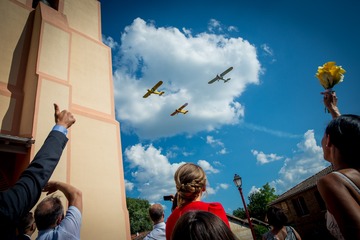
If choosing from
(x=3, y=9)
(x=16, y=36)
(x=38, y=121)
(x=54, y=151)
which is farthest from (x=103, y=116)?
(x=54, y=151)

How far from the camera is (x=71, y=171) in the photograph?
21.7 feet

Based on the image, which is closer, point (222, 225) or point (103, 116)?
point (222, 225)

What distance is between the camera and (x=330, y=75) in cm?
270

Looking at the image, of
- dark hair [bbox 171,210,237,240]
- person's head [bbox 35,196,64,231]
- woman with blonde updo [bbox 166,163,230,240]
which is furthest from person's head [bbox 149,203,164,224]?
dark hair [bbox 171,210,237,240]

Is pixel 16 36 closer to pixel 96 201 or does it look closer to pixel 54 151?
pixel 96 201

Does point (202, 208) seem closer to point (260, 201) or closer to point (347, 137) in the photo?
point (347, 137)

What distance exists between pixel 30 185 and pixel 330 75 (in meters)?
3.23

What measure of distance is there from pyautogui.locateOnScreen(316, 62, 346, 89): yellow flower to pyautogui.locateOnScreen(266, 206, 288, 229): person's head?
2.21 metres

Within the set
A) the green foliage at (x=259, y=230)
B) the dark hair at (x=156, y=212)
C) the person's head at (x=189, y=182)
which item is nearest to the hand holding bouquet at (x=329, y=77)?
the person's head at (x=189, y=182)

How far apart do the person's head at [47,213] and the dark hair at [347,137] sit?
2816 millimetres

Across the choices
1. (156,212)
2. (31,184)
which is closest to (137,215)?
(156,212)

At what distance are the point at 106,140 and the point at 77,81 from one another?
110 inches

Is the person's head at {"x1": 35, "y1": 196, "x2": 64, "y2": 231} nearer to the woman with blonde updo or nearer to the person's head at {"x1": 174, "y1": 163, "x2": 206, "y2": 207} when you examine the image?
the woman with blonde updo

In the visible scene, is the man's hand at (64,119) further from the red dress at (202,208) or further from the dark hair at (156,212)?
the dark hair at (156,212)
